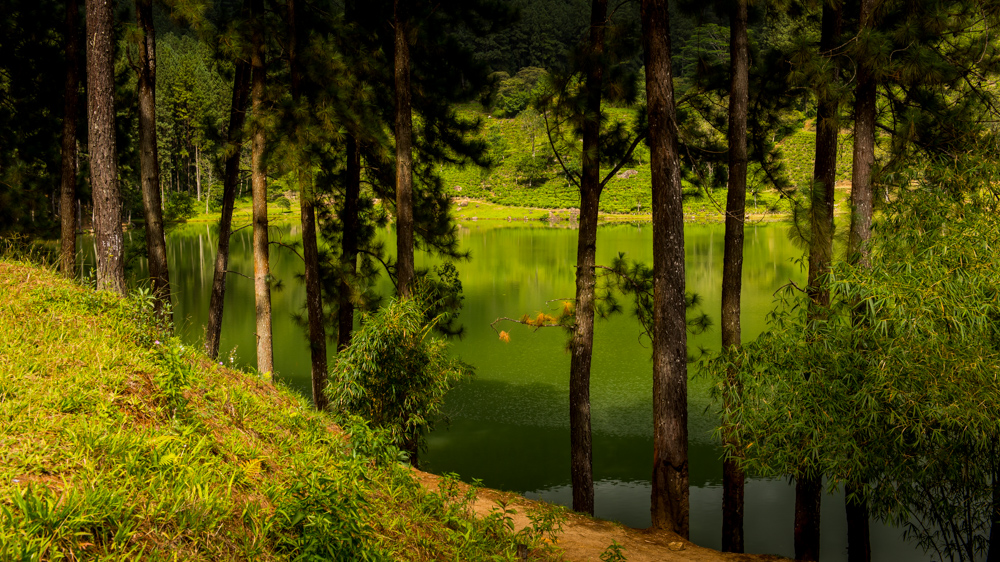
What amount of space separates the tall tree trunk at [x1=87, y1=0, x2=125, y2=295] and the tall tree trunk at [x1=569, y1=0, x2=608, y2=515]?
18.7 ft

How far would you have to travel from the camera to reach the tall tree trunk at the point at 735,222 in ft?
26.5

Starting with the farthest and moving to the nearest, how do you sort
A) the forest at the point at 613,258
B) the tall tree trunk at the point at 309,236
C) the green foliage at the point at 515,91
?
1. the green foliage at the point at 515,91
2. the tall tree trunk at the point at 309,236
3. the forest at the point at 613,258

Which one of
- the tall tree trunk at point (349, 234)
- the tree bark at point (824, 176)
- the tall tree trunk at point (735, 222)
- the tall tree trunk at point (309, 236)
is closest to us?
the tree bark at point (824, 176)

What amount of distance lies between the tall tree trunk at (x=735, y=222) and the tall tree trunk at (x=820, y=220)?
78cm

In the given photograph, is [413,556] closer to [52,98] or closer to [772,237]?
[52,98]

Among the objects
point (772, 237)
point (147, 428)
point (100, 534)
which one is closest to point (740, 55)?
point (147, 428)

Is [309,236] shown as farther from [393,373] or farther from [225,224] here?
[393,373]

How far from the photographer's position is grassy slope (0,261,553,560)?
9.07ft

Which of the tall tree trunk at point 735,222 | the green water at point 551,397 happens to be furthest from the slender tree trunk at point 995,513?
the tall tree trunk at point 735,222

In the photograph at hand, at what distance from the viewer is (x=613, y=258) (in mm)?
9930

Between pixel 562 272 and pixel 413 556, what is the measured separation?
29480mm

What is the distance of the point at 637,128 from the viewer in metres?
9.80

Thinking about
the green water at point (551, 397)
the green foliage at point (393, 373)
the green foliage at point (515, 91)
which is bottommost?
the green water at point (551, 397)

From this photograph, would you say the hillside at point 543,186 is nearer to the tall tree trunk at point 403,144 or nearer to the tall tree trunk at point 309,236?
the tall tree trunk at point 309,236
